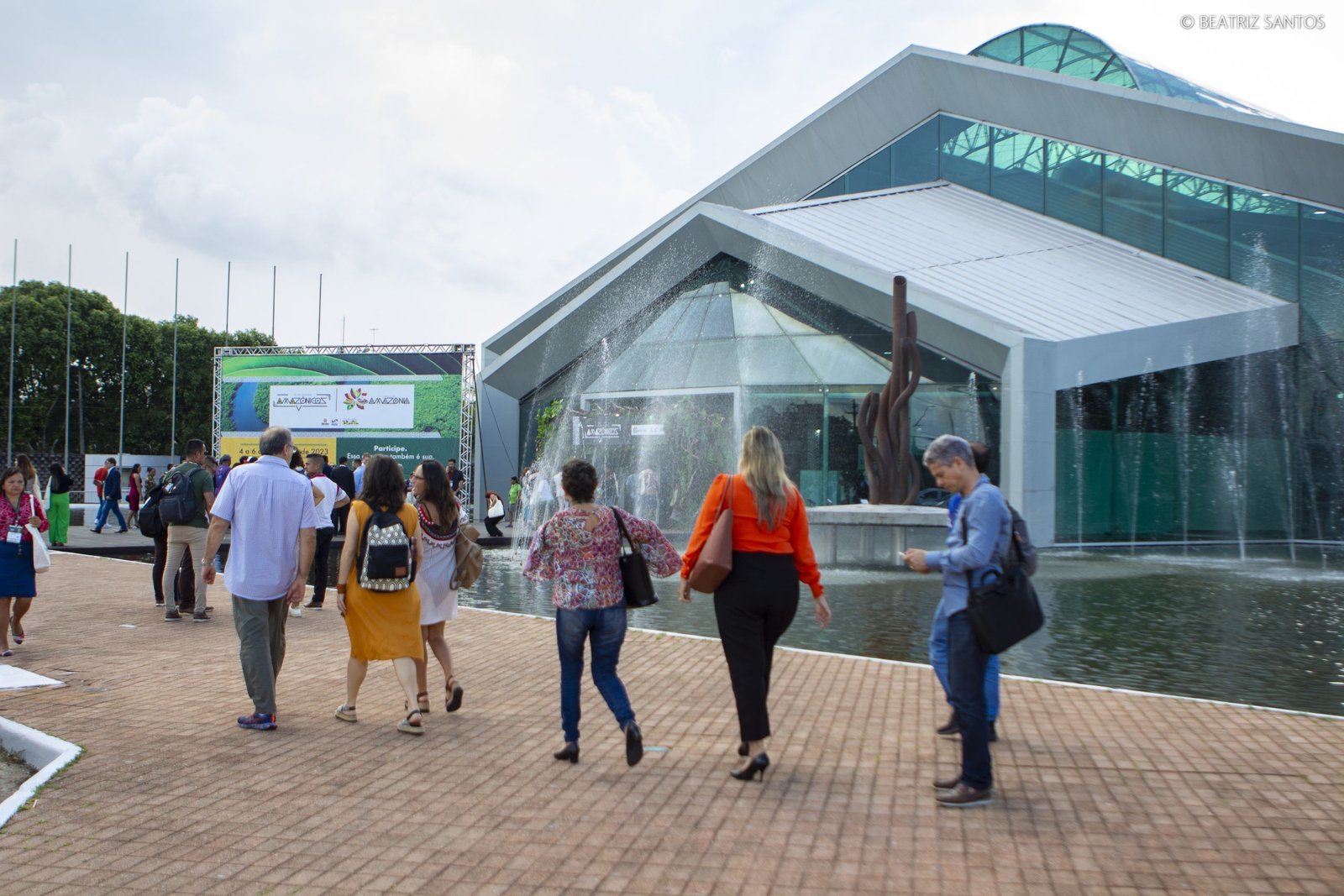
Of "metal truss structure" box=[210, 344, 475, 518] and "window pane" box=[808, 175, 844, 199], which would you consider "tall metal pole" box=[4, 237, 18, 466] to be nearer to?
"metal truss structure" box=[210, 344, 475, 518]

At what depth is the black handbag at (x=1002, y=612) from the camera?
4934 millimetres

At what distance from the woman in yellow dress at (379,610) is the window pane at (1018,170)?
2644 cm

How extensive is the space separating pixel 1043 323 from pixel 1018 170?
10.5 meters

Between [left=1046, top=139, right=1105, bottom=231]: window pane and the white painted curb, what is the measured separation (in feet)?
89.4

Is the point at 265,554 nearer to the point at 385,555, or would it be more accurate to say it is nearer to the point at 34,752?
the point at 385,555

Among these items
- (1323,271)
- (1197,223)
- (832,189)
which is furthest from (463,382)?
(1323,271)

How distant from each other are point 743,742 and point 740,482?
124 centimetres

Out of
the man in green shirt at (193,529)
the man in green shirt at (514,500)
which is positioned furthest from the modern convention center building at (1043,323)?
the man in green shirt at (193,529)

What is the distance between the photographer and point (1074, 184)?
28.6 m

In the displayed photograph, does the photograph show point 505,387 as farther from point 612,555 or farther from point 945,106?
point 612,555

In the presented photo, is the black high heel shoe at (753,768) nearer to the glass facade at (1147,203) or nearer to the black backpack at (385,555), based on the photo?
the black backpack at (385,555)

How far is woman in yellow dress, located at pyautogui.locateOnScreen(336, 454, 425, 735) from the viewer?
20.9 ft

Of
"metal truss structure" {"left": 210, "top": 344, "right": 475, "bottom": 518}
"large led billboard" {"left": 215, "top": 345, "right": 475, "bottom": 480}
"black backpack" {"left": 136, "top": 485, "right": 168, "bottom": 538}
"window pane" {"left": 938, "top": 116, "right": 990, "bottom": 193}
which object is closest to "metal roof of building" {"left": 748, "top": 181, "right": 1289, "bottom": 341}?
"window pane" {"left": 938, "top": 116, "right": 990, "bottom": 193}

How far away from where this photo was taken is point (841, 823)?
4.61m
